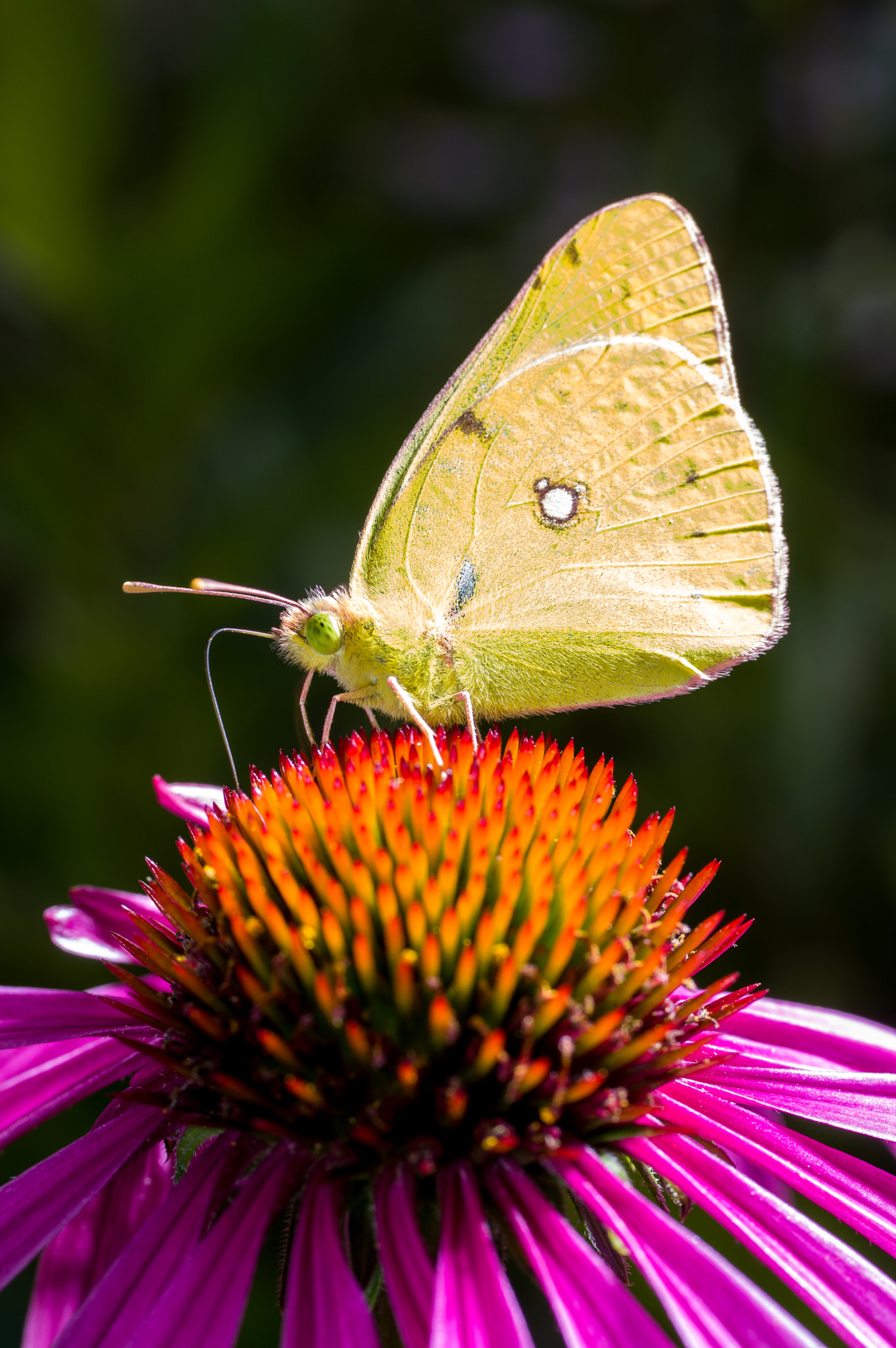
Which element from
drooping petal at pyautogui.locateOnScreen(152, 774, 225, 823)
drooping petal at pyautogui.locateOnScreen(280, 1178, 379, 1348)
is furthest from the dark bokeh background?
drooping petal at pyautogui.locateOnScreen(280, 1178, 379, 1348)

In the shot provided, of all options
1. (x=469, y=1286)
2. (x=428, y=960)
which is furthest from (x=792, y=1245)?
(x=428, y=960)

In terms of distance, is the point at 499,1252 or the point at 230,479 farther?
the point at 230,479

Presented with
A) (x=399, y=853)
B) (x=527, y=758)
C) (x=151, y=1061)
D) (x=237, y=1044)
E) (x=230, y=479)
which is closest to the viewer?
(x=237, y=1044)

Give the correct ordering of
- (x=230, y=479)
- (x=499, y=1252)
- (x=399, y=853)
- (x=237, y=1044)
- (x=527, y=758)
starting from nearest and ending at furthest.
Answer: (x=499, y=1252) → (x=237, y=1044) → (x=399, y=853) → (x=527, y=758) → (x=230, y=479)

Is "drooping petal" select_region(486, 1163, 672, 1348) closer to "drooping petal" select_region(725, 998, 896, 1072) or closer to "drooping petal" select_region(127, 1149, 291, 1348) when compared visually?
"drooping petal" select_region(127, 1149, 291, 1348)

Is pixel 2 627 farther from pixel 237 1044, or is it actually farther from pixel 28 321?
pixel 237 1044

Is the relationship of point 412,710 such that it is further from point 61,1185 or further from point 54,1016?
point 61,1185

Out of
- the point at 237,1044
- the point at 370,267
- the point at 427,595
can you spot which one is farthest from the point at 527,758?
the point at 370,267
